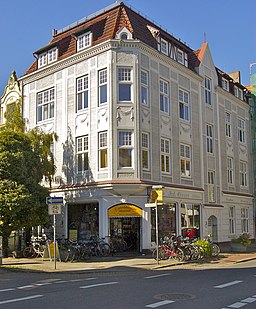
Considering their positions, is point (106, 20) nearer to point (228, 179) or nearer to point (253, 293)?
point (228, 179)

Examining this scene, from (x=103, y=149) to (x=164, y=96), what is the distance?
5.57 m

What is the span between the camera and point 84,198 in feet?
82.1

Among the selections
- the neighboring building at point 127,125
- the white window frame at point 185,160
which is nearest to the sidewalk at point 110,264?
the neighboring building at point 127,125

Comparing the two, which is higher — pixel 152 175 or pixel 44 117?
pixel 44 117

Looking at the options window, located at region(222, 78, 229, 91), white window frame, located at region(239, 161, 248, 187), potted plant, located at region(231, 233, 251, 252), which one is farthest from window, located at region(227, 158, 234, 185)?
potted plant, located at region(231, 233, 251, 252)

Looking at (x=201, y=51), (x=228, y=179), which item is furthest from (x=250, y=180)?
(x=201, y=51)

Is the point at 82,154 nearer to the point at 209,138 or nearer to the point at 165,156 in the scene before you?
the point at 165,156

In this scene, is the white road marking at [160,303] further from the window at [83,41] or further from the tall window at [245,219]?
the tall window at [245,219]

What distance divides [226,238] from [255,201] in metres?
6.93

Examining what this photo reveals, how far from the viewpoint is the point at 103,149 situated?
24.6 meters

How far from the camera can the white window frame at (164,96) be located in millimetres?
27047

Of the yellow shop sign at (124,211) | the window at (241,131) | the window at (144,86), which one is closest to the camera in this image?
the yellow shop sign at (124,211)

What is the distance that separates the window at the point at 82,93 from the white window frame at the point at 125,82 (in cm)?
231

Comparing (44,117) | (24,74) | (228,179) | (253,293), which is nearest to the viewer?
(253,293)
